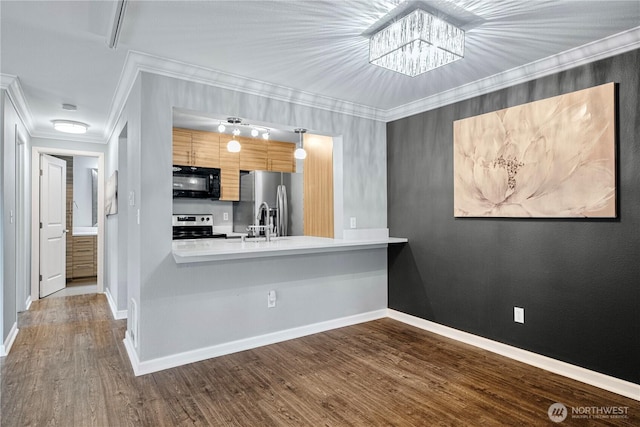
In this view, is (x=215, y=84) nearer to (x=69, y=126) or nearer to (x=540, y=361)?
(x=69, y=126)

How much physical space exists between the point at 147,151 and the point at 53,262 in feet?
13.2

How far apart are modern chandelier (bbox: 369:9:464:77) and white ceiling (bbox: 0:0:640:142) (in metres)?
0.10

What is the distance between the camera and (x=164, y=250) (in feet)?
8.93

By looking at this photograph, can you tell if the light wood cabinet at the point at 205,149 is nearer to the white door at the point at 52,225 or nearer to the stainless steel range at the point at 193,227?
the stainless steel range at the point at 193,227

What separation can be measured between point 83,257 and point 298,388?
5.78 metres

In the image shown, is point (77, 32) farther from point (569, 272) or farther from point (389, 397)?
point (569, 272)

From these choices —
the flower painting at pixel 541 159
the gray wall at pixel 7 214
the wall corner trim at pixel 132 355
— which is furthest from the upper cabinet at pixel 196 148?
the flower painting at pixel 541 159

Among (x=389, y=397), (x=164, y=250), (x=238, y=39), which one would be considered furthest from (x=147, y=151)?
(x=389, y=397)

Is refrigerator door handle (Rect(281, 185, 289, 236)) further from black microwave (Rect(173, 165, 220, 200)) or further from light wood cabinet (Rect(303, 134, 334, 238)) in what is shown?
black microwave (Rect(173, 165, 220, 200))

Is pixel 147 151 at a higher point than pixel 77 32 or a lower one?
lower

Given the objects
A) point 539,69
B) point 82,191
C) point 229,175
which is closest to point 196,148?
point 229,175

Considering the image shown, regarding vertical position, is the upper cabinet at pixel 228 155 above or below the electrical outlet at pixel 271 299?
above

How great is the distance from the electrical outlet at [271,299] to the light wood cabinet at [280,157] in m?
2.57

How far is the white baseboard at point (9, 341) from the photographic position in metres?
2.97
